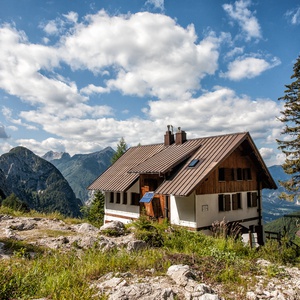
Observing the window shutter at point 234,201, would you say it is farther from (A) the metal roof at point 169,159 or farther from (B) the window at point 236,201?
(A) the metal roof at point 169,159

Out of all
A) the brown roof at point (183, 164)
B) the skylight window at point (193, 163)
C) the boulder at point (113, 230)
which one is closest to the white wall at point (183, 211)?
the brown roof at point (183, 164)

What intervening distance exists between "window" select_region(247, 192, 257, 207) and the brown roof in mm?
2082

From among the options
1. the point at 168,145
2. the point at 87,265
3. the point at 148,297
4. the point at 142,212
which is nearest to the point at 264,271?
the point at 148,297

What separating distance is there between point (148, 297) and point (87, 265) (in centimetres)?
195

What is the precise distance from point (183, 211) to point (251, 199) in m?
7.39

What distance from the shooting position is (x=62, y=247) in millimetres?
8711

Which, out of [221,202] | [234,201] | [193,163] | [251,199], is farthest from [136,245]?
[251,199]

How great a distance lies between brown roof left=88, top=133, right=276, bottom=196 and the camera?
18.3 m

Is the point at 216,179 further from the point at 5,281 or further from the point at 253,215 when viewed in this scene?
the point at 5,281

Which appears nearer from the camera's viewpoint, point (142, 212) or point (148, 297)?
point (148, 297)

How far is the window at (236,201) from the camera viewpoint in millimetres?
21016

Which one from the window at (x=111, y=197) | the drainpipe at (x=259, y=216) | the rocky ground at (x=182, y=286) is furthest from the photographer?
the window at (x=111, y=197)

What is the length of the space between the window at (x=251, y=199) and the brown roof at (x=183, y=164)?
2082 millimetres

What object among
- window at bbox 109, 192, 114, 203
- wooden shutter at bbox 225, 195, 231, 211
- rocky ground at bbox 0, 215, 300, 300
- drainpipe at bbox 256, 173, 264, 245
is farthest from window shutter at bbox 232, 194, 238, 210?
rocky ground at bbox 0, 215, 300, 300
